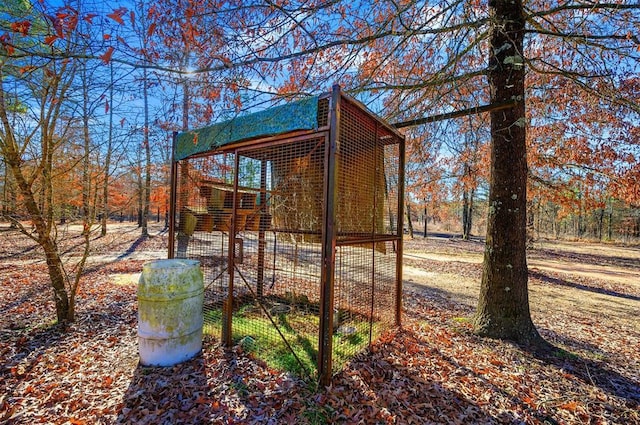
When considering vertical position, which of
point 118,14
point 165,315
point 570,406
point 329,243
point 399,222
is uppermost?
point 118,14

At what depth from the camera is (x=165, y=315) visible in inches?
137

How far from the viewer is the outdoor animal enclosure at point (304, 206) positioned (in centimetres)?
328

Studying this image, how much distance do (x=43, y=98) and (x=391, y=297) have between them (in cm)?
638

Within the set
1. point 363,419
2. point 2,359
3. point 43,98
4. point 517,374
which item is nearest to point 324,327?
point 363,419

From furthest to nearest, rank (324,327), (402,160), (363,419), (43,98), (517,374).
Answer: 1. (402,160)
2. (43,98)
3. (517,374)
4. (324,327)
5. (363,419)

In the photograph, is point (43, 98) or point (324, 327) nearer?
point (324, 327)

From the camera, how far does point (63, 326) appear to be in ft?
14.5

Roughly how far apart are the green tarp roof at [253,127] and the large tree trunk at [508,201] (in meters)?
3.08

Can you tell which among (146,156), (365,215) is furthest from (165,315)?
(146,156)

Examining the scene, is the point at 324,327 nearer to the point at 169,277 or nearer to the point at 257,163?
the point at 169,277

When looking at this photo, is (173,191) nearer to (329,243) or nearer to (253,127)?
(253,127)

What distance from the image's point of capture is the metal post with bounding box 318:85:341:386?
10.1 feet

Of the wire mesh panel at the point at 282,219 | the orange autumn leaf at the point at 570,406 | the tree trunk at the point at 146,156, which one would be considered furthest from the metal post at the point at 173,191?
the orange autumn leaf at the point at 570,406

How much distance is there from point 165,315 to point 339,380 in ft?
7.25
